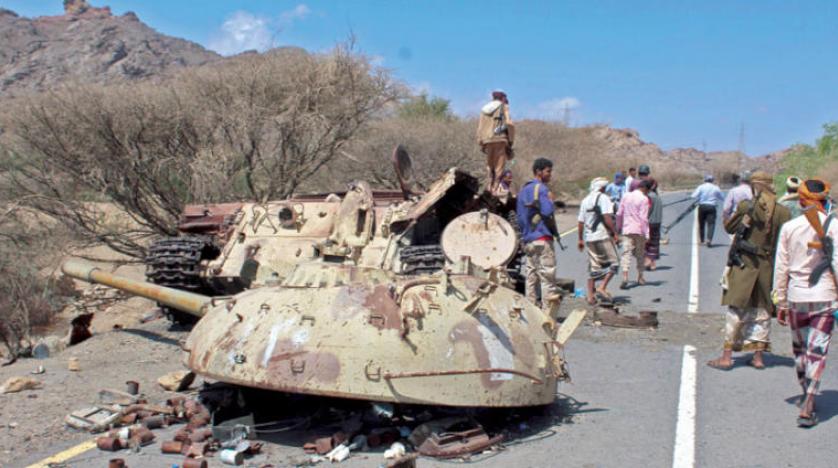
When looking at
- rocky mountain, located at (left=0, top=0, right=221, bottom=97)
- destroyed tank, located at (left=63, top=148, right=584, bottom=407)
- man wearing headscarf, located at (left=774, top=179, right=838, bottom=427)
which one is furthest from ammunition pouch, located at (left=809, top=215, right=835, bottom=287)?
rocky mountain, located at (left=0, top=0, right=221, bottom=97)

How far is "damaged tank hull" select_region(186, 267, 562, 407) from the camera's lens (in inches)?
227

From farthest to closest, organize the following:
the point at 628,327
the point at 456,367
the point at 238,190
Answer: the point at 238,190 → the point at 628,327 → the point at 456,367

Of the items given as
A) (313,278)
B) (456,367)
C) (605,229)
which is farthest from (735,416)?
(605,229)

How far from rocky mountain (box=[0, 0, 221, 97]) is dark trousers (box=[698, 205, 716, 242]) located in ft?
150

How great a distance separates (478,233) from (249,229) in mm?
4054

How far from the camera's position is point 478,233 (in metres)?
7.91

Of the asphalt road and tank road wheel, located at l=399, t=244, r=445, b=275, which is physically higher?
tank road wheel, located at l=399, t=244, r=445, b=275

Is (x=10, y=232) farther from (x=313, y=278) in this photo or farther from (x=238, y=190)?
(x=313, y=278)

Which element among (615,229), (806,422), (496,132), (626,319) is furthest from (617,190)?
(806,422)

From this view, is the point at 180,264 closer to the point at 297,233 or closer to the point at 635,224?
the point at 297,233

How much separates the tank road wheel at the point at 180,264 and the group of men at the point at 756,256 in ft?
12.9

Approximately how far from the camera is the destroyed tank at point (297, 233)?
381 inches

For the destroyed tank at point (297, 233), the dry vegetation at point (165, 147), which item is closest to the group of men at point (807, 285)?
the destroyed tank at point (297, 233)

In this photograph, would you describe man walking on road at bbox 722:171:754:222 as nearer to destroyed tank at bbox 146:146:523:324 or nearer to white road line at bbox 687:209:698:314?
white road line at bbox 687:209:698:314
